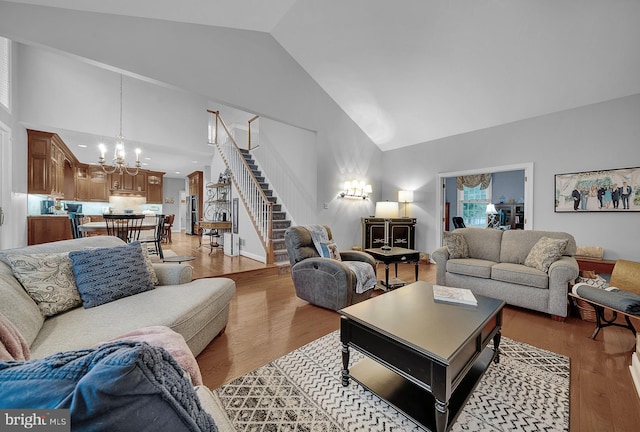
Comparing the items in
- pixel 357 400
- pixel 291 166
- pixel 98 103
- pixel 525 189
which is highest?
pixel 98 103

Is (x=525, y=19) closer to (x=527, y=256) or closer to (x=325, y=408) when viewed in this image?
(x=527, y=256)

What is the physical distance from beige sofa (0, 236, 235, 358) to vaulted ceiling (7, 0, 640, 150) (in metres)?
2.94

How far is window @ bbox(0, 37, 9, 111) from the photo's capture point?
10.8 ft

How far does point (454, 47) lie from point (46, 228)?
23.0 ft

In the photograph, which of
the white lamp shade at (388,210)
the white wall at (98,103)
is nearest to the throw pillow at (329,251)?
the white lamp shade at (388,210)

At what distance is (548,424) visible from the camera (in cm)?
144

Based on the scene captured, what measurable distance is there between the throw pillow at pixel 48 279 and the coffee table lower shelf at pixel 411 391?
1.93m

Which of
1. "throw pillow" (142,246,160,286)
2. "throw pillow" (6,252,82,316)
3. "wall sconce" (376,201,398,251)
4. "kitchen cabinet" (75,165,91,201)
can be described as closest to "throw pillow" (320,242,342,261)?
"throw pillow" (142,246,160,286)

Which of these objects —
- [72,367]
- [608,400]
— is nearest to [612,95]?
[608,400]

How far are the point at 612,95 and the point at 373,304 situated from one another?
4.72m

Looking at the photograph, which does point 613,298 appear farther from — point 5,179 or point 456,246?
point 5,179

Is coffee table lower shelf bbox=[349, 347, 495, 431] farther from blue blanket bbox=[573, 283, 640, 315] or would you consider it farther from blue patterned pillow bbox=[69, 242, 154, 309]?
blue patterned pillow bbox=[69, 242, 154, 309]

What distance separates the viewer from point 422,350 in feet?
4.39

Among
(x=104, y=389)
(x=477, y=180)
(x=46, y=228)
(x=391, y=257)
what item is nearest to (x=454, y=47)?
(x=391, y=257)
